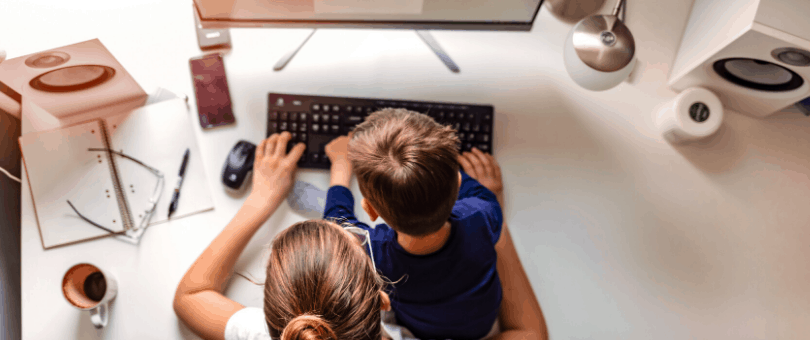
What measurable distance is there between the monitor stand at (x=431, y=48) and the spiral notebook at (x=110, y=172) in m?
0.18

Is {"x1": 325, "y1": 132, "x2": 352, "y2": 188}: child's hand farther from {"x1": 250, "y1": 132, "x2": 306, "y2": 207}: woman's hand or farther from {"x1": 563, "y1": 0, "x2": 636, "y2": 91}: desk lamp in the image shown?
{"x1": 563, "y1": 0, "x2": 636, "y2": 91}: desk lamp

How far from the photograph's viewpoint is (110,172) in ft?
2.35

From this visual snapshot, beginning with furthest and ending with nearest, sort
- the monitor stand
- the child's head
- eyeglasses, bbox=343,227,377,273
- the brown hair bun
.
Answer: the monitor stand → eyeglasses, bbox=343,227,377,273 → the child's head → the brown hair bun

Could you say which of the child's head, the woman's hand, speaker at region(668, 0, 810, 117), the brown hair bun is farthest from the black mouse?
speaker at region(668, 0, 810, 117)

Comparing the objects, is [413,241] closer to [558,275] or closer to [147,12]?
[558,275]

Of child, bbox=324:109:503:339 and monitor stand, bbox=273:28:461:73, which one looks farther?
monitor stand, bbox=273:28:461:73

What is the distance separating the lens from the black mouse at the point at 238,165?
2.35 ft

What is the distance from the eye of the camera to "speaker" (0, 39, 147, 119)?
54 centimetres

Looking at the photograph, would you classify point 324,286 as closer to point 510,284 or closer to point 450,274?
point 450,274

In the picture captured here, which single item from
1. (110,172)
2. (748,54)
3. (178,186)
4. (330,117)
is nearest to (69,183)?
(110,172)

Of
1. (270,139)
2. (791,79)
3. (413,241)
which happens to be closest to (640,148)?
(791,79)

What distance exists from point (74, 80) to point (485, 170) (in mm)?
650

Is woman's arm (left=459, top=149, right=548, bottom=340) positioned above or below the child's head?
below

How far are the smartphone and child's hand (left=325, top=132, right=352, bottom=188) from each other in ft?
0.60
